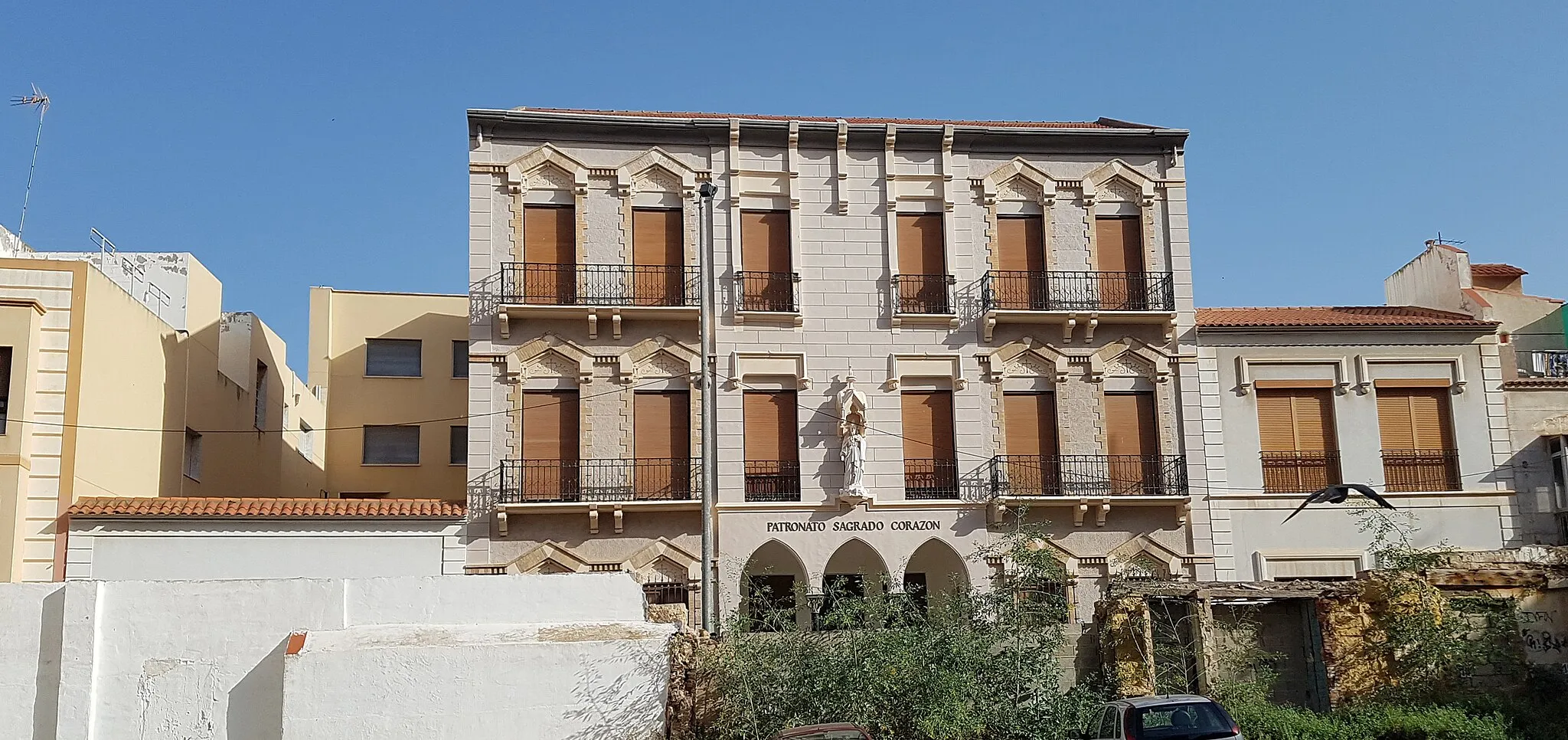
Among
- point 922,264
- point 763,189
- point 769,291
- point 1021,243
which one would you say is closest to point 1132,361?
point 1021,243

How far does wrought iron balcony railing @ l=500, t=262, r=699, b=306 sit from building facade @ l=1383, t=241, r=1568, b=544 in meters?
16.8

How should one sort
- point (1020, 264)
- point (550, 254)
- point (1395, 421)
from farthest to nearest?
point (1020, 264) < point (1395, 421) < point (550, 254)

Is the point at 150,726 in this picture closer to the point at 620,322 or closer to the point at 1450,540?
the point at 620,322

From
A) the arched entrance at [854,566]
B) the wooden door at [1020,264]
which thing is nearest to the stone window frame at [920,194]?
the wooden door at [1020,264]

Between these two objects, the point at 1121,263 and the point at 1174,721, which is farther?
the point at 1121,263

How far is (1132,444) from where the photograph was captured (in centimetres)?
2788

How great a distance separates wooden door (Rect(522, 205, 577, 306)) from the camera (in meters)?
26.8

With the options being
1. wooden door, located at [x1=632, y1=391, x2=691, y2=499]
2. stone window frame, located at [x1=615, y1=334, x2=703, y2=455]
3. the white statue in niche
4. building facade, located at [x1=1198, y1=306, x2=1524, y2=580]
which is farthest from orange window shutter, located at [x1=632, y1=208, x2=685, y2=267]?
building facade, located at [x1=1198, y1=306, x2=1524, y2=580]

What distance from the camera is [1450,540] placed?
2739cm

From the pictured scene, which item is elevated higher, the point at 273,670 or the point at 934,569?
the point at 934,569

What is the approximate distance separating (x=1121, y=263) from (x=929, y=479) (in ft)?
19.9

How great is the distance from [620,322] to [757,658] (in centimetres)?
949

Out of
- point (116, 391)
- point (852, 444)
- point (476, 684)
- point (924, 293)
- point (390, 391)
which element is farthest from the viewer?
point (390, 391)

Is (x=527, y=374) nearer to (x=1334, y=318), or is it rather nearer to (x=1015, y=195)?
(x=1015, y=195)
